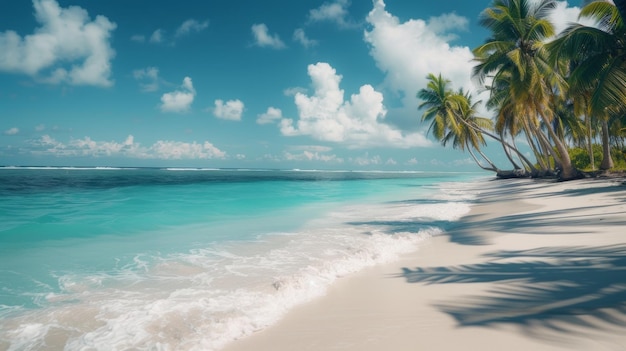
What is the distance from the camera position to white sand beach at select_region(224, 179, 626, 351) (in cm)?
247

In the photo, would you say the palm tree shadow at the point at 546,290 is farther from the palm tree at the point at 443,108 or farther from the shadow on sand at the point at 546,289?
the palm tree at the point at 443,108

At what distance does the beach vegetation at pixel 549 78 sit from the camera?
10977mm

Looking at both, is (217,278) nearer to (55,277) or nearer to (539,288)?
(55,277)

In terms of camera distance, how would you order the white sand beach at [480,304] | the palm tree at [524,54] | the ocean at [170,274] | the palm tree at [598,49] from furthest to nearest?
the palm tree at [524,54]
the palm tree at [598,49]
the ocean at [170,274]
the white sand beach at [480,304]

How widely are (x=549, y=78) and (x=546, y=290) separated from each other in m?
19.6

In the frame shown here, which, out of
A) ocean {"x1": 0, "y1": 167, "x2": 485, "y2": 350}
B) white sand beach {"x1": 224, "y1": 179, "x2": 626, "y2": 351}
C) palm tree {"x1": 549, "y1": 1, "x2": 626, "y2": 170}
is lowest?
ocean {"x1": 0, "y1": 167, "x2": 485, "y2": 350}

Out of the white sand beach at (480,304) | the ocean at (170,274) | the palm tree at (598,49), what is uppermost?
the palm tree at (598,49)

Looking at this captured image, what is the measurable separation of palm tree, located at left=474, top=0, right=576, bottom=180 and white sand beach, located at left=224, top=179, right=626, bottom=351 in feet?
47.3

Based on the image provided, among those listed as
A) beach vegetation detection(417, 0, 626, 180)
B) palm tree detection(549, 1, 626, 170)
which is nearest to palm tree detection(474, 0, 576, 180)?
beach vegetation detection(417, 0, 626, 180)

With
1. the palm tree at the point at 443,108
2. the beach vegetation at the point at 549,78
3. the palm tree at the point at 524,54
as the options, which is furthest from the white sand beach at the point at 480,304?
the palm tree at the point at 443,108

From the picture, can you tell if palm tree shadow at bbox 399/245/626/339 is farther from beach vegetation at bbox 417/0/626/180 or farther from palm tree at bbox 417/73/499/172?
palm tree at bbox 417/73/499/172

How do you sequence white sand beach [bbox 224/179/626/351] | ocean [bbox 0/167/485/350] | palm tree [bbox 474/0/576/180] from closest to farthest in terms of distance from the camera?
white sand beach [bbox 224/179/626/351] → ocean [bbox 0/167/485/350] → palm tree [bbox 474/0/576/180]

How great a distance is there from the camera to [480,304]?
3.10 metres

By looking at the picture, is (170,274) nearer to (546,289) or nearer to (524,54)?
(546,289)
